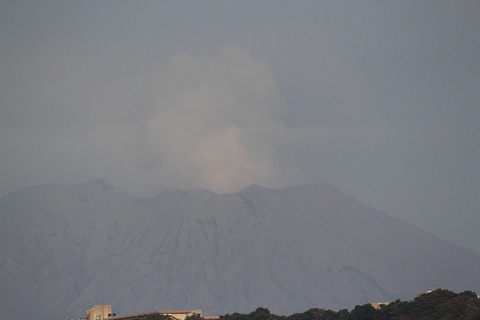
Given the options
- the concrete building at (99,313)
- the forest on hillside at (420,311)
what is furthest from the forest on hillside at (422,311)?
the concrete building at (99,313)

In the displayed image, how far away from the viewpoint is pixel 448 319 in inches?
4823

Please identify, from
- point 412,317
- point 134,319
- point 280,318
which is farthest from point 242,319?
point 412,317

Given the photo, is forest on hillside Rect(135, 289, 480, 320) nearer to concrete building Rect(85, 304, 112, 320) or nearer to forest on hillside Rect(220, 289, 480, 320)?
forest on hillside Rect(220, 289, 480, 320)

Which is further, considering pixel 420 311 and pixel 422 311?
pixel 420 311

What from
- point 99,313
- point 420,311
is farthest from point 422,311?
point 99,313

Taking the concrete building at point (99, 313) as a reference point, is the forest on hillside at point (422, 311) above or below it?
below

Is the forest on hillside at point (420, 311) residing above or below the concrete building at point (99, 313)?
below

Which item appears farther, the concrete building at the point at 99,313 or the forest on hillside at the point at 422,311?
the concrete building at the point at 99,313

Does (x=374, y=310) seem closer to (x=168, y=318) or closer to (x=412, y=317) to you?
(x=412, y=317)

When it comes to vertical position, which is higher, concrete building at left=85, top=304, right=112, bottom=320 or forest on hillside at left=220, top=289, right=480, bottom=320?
concrete building at left=85, top=304, right=112, bottom=320

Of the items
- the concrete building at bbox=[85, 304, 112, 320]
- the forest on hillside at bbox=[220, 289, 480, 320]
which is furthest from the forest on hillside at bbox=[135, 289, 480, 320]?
the concrete building at bbox=[85, 304, 112, 320]

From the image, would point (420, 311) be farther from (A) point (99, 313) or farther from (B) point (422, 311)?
(A) point (99, 313)

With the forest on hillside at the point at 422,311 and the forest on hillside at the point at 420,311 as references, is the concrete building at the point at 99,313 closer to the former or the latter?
the forest on hillside at the point at 420,311

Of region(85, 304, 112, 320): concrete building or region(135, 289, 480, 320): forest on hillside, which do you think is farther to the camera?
region(85, 304, 112, 320): concrete building
